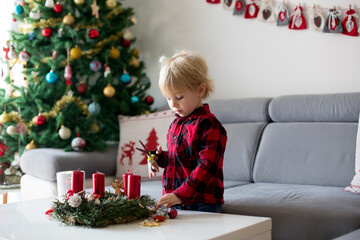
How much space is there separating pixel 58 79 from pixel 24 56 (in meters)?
0.25

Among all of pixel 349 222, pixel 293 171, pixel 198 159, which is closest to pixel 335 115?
pixel 293 171

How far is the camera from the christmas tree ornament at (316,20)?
9.13ft

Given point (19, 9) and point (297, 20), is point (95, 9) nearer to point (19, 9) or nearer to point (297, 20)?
point (19, 9)

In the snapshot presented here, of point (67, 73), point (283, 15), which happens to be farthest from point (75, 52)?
point (283, 15)

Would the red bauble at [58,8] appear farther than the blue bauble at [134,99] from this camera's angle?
No

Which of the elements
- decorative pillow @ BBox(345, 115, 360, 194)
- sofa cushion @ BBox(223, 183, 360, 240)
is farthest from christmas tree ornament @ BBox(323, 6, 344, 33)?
sofa cushion @ BBox(223, 183, 360, 240)

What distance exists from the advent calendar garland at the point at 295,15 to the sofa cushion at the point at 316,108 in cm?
45

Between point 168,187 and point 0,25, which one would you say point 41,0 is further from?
point 168,187

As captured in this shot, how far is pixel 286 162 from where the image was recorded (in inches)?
97.6

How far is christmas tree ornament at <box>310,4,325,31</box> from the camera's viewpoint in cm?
278

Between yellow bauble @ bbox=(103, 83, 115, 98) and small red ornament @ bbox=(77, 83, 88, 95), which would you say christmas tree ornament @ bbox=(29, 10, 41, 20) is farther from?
yellow bauble @ bbox=(103, 83, 115, 98)

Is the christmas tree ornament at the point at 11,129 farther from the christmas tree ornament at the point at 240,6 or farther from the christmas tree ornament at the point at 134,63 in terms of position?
the christmas tree ornament at the point at 240,6

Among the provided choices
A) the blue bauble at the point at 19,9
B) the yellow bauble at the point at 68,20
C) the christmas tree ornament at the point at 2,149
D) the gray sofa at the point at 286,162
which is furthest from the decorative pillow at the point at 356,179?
the blue bauble at the point at 19,9

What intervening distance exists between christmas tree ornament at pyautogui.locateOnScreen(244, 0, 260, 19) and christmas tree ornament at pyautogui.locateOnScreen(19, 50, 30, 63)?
1.42 metres
